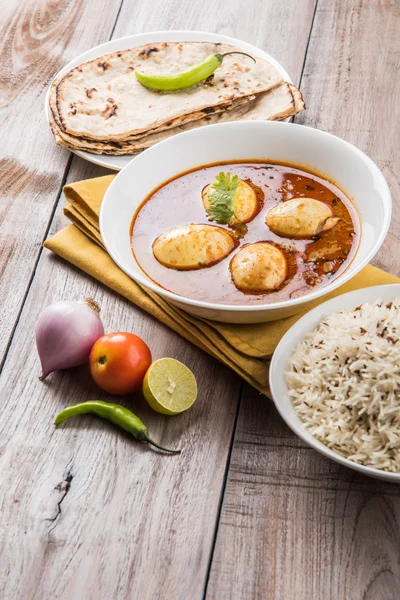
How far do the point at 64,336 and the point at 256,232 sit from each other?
81 cm

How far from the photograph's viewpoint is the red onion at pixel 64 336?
2467 millimetres

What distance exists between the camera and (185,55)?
12.0 ft

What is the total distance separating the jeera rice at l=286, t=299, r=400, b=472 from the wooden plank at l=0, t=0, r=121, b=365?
112 centimetres

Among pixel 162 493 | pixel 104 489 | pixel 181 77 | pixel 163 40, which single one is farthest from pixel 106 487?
pixel 163 40

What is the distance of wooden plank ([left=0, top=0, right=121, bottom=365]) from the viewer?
3006 millimetres

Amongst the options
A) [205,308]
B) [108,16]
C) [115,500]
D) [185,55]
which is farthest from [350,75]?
[115,500]

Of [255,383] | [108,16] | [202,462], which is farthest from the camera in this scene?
[108,16]

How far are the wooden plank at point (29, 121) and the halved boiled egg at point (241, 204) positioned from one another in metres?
0.75

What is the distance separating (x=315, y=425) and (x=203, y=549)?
47 cm

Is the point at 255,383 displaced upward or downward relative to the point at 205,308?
downward

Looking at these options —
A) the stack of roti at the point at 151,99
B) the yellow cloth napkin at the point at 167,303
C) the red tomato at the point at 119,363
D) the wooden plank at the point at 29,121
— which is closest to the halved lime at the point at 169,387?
the red tomato at the point at 119,363

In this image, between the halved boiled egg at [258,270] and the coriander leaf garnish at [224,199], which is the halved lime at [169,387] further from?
the coriander leaf garnish at [224,199]

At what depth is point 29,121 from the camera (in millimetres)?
3629

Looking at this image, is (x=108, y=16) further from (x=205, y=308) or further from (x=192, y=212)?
(x=205, y=308)
